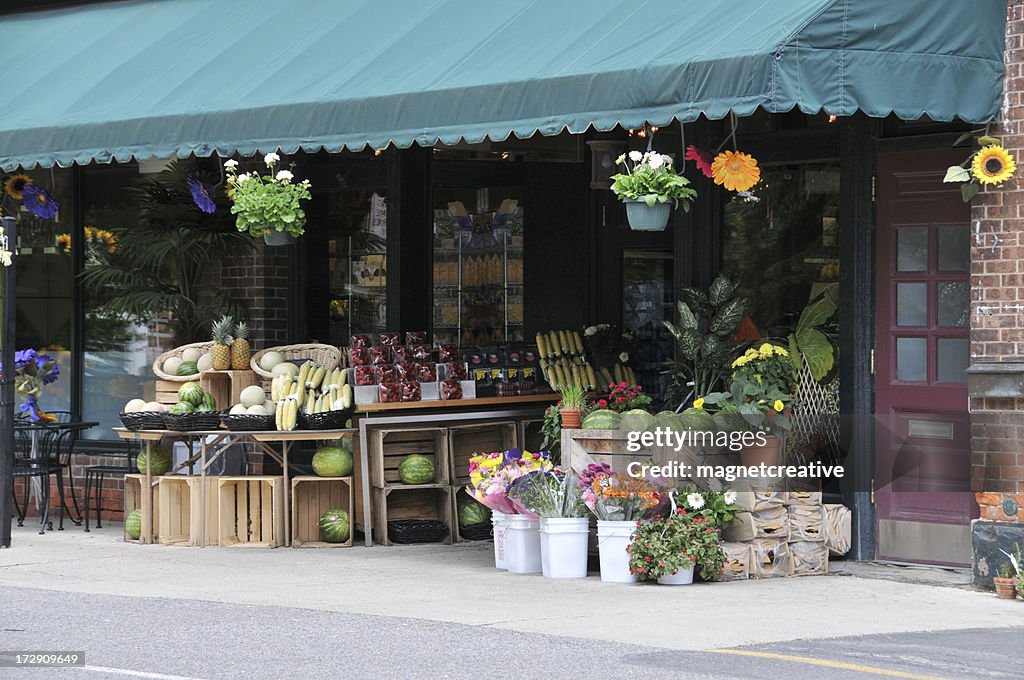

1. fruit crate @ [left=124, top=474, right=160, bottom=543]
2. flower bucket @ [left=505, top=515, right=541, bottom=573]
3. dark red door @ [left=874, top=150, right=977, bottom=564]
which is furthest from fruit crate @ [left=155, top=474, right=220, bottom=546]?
dark red door @ [left=874, top=150, right=977, bottom=564]

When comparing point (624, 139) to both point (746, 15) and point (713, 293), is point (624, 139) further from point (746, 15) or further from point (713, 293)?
point (746, 15)

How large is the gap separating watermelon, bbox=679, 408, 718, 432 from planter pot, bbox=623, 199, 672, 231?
137 cm

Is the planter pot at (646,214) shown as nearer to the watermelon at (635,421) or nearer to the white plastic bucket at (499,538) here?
the watermelon at (635,421)

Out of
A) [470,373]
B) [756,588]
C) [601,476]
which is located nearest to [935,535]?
[756,588]

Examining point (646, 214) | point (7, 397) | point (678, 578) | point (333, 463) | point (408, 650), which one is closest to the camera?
point (408, 650)

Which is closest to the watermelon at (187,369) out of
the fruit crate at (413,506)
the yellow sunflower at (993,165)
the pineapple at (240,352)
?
the pineapple at (240,352)

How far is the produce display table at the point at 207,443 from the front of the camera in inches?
488

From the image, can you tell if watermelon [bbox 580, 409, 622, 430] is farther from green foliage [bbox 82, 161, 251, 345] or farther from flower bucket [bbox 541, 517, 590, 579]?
green foliage [bbox 82, 161, 251, 345]

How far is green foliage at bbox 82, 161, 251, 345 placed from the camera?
14.1m

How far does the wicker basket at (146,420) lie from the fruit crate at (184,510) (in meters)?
0.41

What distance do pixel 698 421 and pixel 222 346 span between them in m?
4.23

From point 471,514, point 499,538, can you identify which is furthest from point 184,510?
point 499,538

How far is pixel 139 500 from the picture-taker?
13.4 meters

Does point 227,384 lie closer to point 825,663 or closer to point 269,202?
point 269,202
